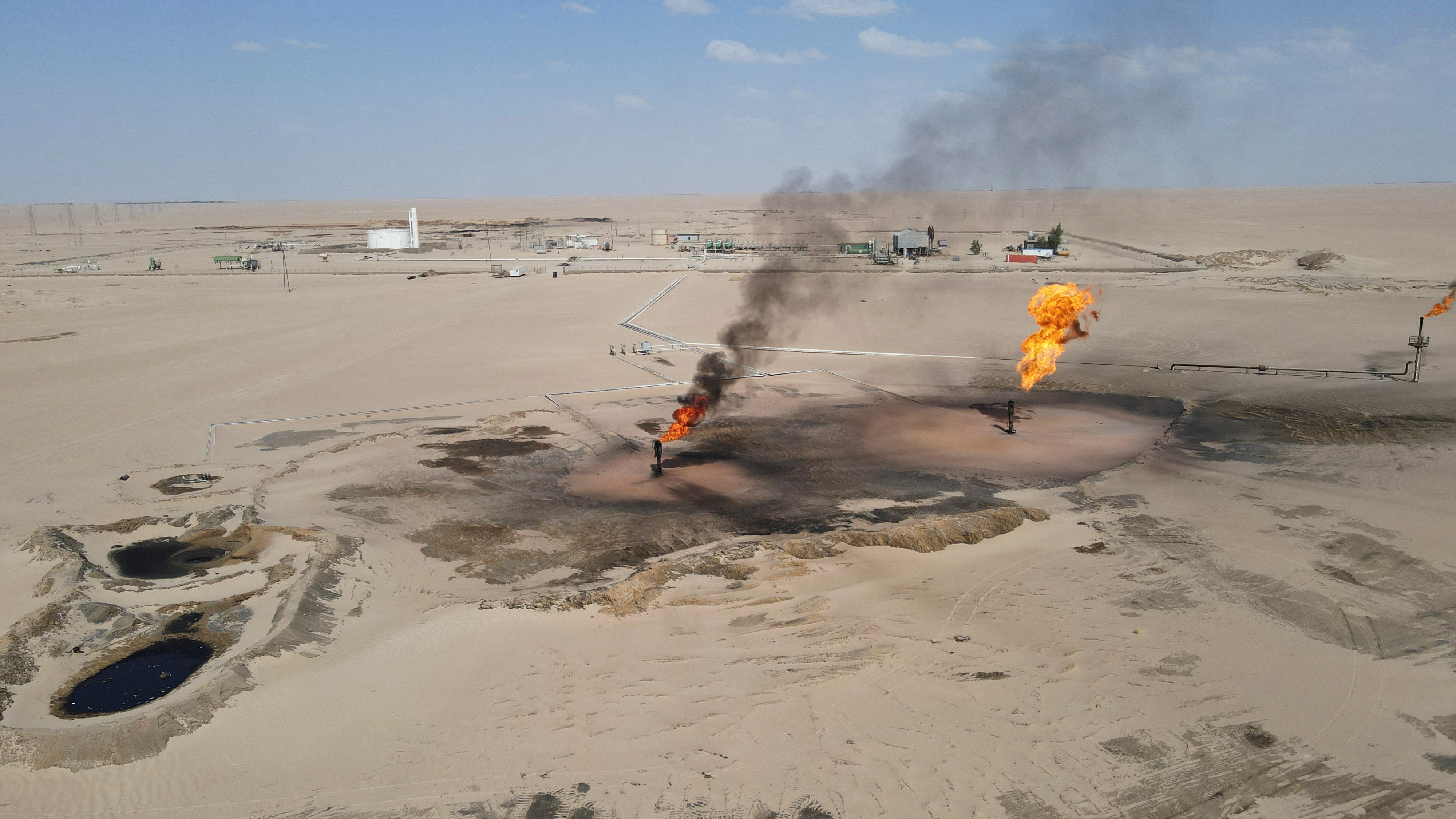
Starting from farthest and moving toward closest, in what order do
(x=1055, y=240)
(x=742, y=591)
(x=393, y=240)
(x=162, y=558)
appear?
(x=393, y=240) < (x=1055, y=240) < (x=162, y=558) < (x=742, y=591)

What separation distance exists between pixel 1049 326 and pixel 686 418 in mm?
16199

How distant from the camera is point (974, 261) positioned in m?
84.9

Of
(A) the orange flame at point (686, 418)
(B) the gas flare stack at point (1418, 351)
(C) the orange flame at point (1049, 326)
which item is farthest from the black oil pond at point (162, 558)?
(B) the gas flare stack at point (1418, 351)

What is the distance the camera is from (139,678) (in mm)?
15508

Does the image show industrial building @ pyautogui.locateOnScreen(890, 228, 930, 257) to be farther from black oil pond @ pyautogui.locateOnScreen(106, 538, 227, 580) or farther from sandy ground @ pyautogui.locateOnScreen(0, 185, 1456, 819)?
black oil pond @ pyautogui.locateOnScreen(106, 538, 227, 580)

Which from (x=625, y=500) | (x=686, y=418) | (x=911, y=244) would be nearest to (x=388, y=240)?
(x=911, y=244)

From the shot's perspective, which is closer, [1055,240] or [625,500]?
[625,500]

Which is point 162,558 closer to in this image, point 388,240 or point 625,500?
point 625,500

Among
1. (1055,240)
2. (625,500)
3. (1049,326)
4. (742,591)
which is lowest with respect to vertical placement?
(742,591)

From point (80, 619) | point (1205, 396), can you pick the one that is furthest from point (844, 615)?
point (1205, 396)

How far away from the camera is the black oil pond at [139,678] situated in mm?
14664

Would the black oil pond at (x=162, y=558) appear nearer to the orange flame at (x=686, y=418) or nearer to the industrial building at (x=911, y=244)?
the orange flame at (x=686, y=418)

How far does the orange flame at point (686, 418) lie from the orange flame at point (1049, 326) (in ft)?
46.0

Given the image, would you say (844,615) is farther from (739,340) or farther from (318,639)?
(739,340)
